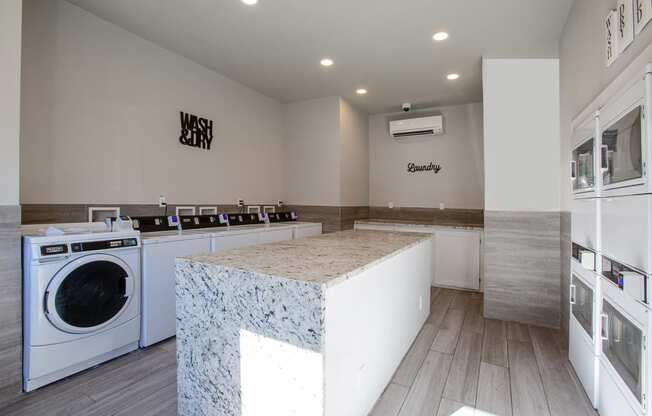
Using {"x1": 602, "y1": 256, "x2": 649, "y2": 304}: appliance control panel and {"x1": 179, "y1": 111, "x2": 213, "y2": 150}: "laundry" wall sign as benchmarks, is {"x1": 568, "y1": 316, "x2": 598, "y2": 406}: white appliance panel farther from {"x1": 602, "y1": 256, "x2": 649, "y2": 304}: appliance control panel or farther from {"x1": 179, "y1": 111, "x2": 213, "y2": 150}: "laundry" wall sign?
{"x1": 179, "y1": 111, "x2": 213, "y2": 150}: "laundry" wall sign

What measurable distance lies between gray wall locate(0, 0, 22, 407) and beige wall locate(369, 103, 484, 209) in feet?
14.7

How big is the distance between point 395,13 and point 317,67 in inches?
48.1

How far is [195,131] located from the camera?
11.4 ft

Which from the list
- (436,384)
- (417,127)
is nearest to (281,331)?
(436,384)

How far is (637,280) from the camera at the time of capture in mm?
1215

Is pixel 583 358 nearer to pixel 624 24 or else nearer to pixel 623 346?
pixel 623 346

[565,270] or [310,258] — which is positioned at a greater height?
[310,258]

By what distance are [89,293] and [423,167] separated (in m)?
4.52

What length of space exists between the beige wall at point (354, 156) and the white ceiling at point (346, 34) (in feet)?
2.78

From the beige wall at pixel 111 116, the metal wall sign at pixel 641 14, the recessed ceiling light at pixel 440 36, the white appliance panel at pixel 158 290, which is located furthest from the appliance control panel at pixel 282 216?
the metal wall sign at pixel 641 14

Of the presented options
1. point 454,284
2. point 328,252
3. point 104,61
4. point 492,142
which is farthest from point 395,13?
point 454,284

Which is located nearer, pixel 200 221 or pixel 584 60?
pixel 584 60

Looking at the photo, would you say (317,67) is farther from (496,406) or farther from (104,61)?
(496,406)

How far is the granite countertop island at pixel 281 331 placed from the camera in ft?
3.98
